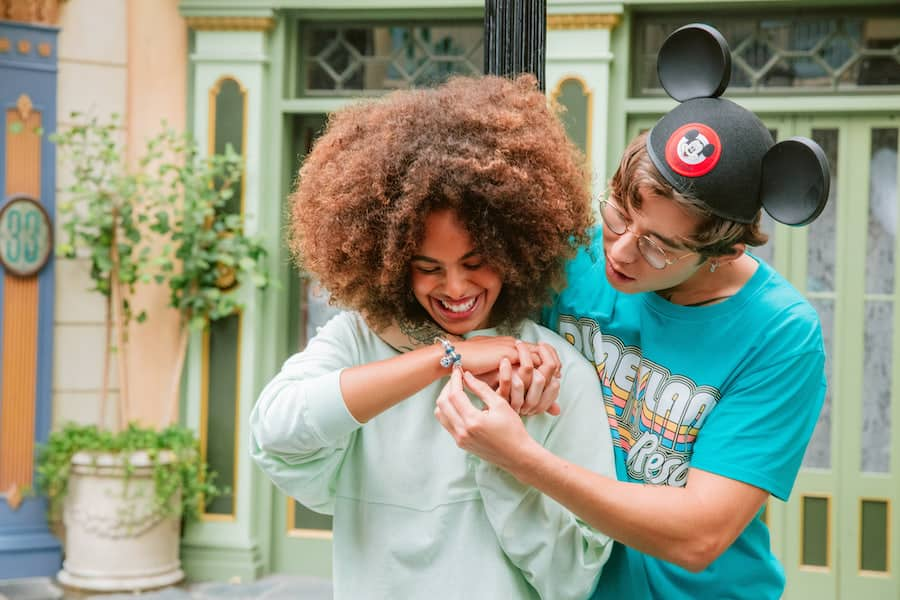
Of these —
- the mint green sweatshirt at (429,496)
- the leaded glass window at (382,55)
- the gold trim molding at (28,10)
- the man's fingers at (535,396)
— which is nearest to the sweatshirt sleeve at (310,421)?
the mint green sweatshirt at (429,496)

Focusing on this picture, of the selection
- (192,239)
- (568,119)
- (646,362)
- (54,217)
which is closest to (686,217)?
(646,362)

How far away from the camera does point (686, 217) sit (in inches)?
70.7

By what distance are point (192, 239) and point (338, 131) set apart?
4.00m

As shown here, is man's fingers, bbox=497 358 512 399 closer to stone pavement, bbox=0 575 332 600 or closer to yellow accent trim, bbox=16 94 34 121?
stone pavement, bbox=0 575 332 600

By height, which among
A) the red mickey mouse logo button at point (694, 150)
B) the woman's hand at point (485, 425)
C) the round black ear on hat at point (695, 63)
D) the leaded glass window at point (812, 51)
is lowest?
the woman's hand at point (485, 425)

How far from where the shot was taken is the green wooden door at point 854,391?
5.44 metres

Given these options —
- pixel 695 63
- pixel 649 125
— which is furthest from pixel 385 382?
pixel 649 125

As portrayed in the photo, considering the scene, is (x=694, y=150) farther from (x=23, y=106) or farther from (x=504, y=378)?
(x=23, y=106)

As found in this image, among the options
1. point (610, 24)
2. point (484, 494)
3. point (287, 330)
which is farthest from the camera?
point (287, 330)

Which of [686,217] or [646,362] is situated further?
[646,362]

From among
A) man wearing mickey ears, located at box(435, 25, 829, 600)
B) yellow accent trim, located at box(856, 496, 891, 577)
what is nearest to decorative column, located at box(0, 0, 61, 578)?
yellow accent trim, located at box(856, 496, 891, 577)

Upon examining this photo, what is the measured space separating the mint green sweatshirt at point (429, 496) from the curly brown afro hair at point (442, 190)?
0.50ft

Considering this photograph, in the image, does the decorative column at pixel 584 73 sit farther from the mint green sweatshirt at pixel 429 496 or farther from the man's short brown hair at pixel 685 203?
the mint green sweatshirt at pixel 429 496

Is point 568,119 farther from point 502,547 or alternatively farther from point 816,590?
point 502,547
